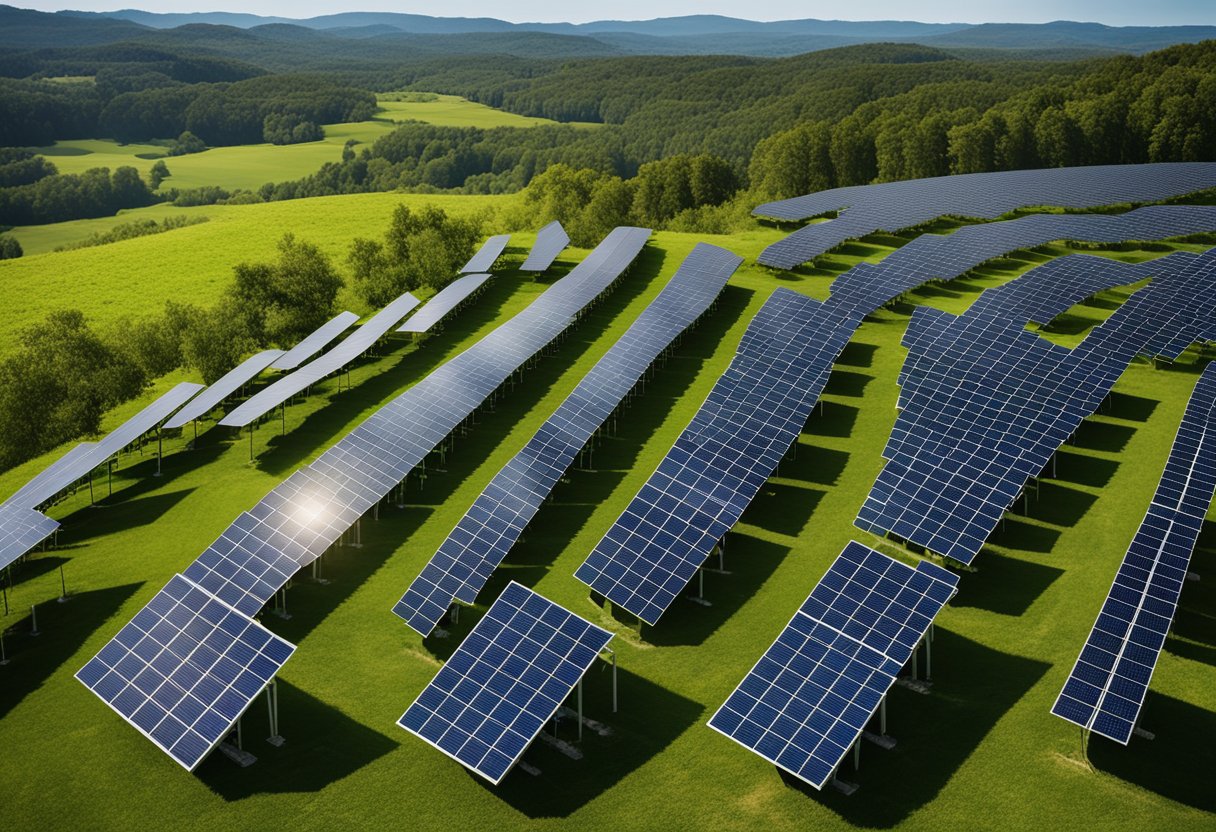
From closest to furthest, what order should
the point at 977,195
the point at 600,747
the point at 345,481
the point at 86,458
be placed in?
the point at 600,747 < the point at 345,481 < the point at 86,458 < the point at 977,195

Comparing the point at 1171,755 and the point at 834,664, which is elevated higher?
the point at 834,664

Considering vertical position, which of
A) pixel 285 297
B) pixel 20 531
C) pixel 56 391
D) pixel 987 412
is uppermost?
pixel 987 412

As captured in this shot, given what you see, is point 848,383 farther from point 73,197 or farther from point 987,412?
point 73,197

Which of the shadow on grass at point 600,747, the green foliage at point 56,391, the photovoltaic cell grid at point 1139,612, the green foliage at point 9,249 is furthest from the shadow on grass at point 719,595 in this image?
the green foliage at point 9,249

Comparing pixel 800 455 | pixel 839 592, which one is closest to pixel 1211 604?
pixel 839 592

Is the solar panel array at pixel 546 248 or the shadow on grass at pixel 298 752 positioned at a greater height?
the solar panel array at pixel 546 248

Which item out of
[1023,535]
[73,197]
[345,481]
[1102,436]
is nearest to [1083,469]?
[1102,436]

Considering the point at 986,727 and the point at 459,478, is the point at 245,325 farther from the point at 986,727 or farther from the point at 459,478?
the point at 986,727

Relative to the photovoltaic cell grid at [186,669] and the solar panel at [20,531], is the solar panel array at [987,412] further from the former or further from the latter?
the solar panel at [20,531]
